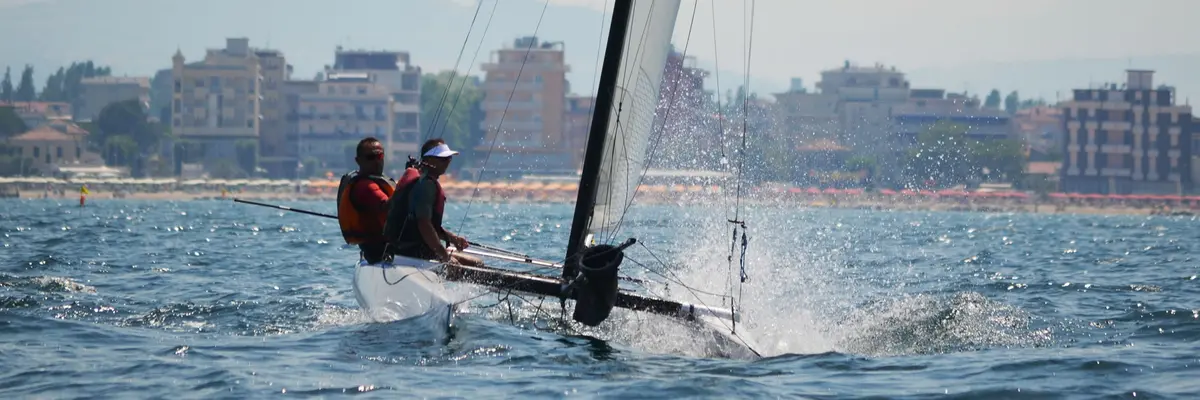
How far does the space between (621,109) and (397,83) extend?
150293 millimetres

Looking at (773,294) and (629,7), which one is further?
(773,294)

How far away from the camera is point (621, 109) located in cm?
1213

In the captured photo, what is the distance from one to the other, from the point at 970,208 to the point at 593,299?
4316 inches

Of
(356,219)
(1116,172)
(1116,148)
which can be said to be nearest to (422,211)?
(356,219)

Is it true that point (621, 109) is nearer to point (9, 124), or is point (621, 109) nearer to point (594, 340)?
point (594, 340)

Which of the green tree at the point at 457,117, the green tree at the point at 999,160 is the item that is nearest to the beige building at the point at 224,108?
the green tree at the point at 457,117

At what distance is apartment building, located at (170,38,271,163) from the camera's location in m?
137

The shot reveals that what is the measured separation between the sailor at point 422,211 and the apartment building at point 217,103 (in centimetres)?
12666

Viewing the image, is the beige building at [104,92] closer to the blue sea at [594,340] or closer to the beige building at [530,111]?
the beige building at [530,111]

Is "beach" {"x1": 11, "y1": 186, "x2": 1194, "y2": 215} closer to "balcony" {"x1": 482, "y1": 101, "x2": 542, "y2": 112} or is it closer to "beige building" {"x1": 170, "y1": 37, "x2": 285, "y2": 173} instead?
"beige building" {"x1": 170, "y1": 37, "x2": 285, "y2": 173}

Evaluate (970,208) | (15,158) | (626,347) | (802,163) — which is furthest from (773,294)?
(15,158)

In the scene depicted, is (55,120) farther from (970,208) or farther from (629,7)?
(629,7)

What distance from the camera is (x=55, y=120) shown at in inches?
5645

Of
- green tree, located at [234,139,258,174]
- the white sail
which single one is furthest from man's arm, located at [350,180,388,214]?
green tree, located at [234,139,258,174]
